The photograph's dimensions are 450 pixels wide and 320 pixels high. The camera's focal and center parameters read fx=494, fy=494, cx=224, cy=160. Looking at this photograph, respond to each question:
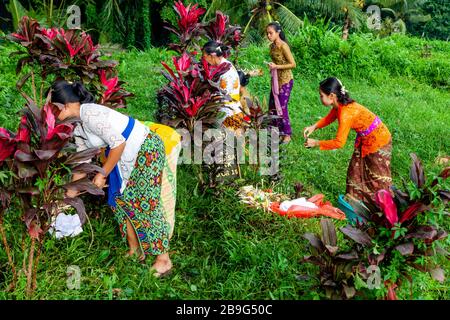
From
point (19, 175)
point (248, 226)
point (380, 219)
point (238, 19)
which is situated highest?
point (19, 175)

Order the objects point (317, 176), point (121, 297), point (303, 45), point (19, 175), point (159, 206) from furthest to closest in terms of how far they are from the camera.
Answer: point (303, 45), point (317, 176), point (159, 206), point (121, 297), point (19, 175)

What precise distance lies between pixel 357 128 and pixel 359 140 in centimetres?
13

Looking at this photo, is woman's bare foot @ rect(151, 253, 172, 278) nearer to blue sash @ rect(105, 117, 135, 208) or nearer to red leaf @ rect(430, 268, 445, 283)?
blue sash @ rect(105, 117, 135, 208)

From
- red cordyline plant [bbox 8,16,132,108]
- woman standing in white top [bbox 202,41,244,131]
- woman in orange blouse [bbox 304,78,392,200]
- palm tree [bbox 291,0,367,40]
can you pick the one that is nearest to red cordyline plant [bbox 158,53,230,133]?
woman standing in white top [bbox 202,41,244,131]

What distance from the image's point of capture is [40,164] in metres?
2.41

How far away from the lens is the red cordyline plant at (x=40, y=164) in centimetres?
239

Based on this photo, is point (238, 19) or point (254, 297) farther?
point (238, 19)

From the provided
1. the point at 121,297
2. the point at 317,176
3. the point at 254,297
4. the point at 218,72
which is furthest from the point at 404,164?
the point at 121,297

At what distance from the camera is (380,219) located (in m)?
2.47

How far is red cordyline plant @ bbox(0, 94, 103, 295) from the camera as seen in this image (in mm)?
2387

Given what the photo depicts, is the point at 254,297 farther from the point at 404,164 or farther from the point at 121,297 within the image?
the point at 404,164

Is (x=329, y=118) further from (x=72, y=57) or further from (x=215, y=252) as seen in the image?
(x=72, y=57)

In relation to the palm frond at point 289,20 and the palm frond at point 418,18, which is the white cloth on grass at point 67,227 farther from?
the palm frond at point 418,18

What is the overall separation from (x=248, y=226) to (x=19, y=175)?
1806mm
